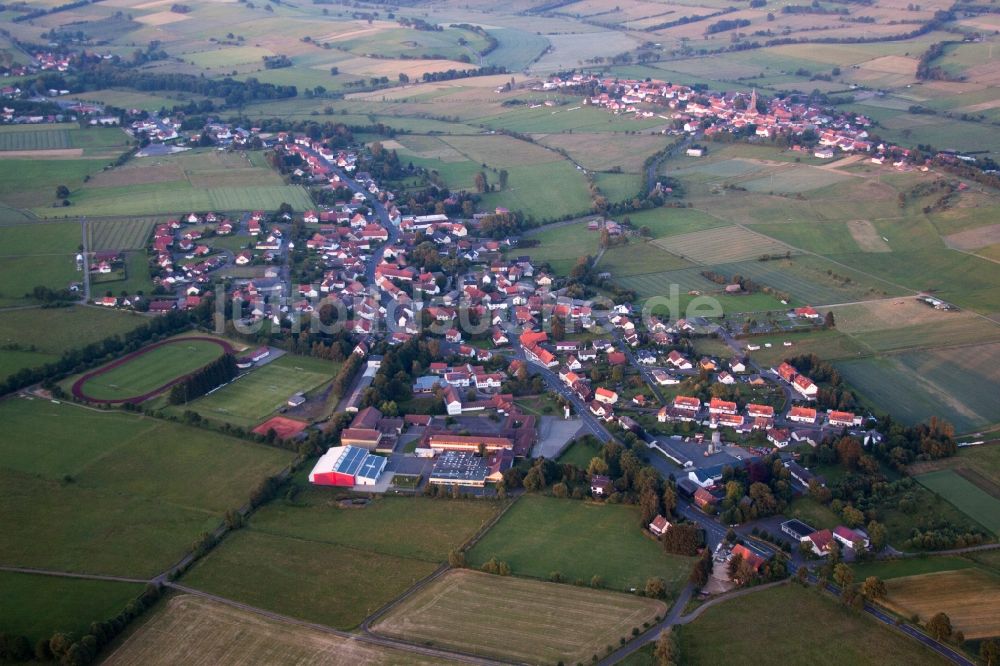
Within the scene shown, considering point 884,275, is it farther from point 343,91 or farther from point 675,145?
point 343,91

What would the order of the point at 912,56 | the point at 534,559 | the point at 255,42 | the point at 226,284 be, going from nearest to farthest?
the point at 534,559, the point at 226,284, the point at 912,56, the point at 255,42

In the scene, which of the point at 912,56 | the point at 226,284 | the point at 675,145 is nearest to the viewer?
the point at 226,284

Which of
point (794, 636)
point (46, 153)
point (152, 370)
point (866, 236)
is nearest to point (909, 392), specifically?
point (794, 636)

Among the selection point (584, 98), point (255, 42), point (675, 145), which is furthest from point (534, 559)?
point (255, 42)

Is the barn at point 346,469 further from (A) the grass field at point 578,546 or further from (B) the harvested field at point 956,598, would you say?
(B) the harvested field at point 956,598

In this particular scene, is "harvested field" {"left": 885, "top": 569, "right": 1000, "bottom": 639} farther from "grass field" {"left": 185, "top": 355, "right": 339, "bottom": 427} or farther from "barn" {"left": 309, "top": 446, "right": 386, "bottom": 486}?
"grass field" {"left": 185, "top": 355, "right": 339, "bottom": 427}

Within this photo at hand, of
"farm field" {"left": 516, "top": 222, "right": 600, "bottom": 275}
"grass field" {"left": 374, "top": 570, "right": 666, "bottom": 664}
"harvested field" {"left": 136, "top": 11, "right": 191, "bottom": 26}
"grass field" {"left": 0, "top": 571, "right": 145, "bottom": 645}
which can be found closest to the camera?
"grass field" {"left": 374, "top": 570, "right": 666, "bottom": 664}

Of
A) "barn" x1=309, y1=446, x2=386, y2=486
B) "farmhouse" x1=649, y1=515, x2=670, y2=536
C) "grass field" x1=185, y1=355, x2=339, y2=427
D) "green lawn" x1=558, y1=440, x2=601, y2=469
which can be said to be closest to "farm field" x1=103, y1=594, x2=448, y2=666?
"barn" x1=309, y1=446, x2=386, y2=486
